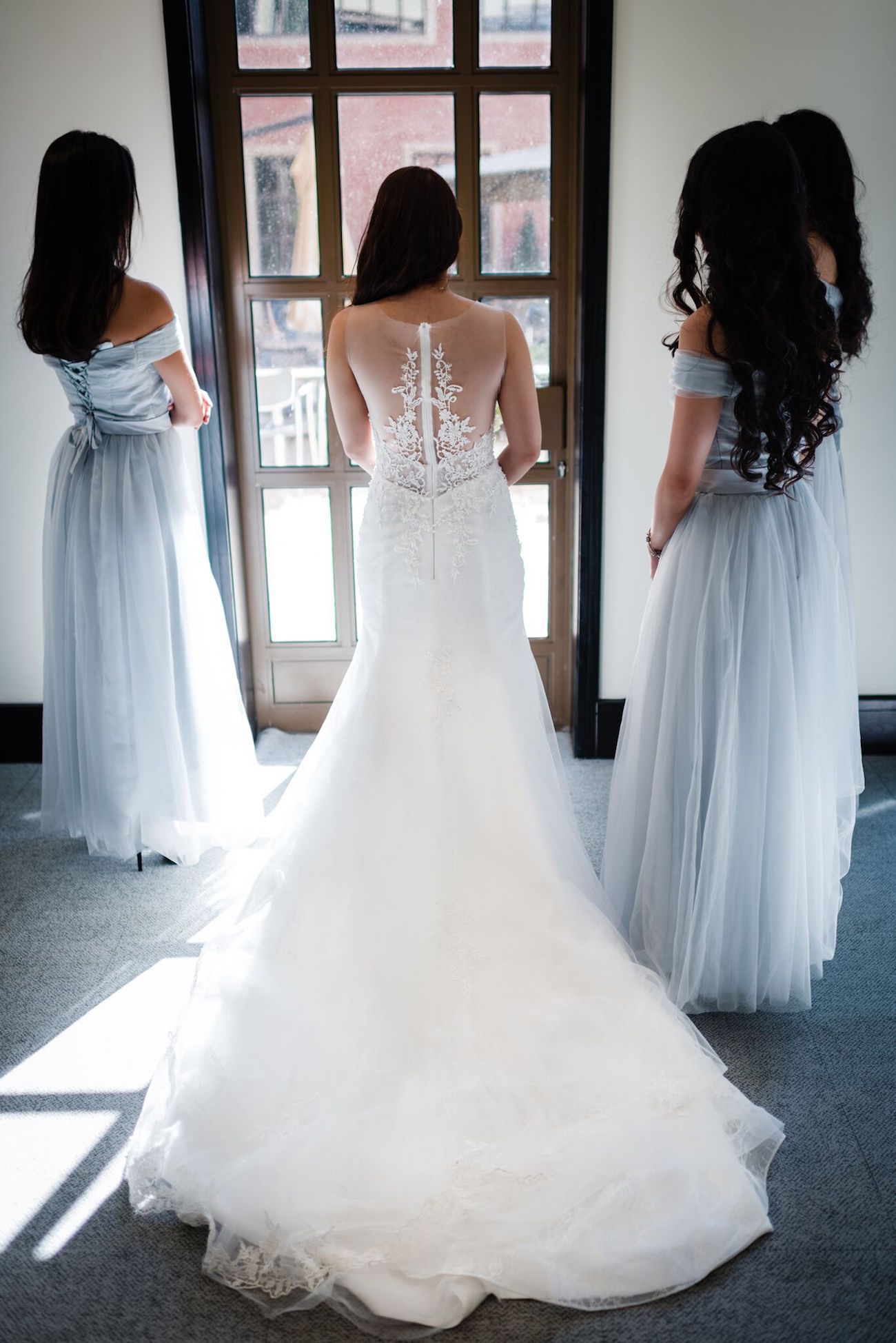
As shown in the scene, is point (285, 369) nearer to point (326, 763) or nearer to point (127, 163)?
point (127, 163)

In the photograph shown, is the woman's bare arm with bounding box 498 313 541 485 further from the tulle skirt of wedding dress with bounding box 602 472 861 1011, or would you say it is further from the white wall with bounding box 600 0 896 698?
the white wall with bounding box 600 0 896 698

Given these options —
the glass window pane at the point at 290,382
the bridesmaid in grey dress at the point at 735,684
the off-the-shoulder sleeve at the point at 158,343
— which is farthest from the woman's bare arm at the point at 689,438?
the glass window pane at the point at 290,382

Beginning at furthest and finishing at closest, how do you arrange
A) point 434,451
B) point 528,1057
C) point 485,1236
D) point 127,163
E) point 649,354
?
point 649,354 < point 127,163 < point 434,451 < point 528,1057 < point 485,1236

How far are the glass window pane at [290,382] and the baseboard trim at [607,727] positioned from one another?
1.27 m

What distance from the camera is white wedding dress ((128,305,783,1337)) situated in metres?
1.76

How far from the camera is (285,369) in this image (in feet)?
12.4

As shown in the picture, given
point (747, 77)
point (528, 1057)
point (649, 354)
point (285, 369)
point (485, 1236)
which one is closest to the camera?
point (485, 1236)

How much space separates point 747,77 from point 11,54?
224 cm

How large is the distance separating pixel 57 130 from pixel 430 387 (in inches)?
79.4

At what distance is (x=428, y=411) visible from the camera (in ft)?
7.18

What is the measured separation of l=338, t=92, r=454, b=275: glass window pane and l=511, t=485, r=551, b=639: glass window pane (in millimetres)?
1070

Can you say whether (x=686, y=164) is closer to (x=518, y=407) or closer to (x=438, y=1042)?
(x=518, y=407)

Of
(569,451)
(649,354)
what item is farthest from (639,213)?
(569,451)

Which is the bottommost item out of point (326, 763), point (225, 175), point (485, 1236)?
point (485, 1236)
